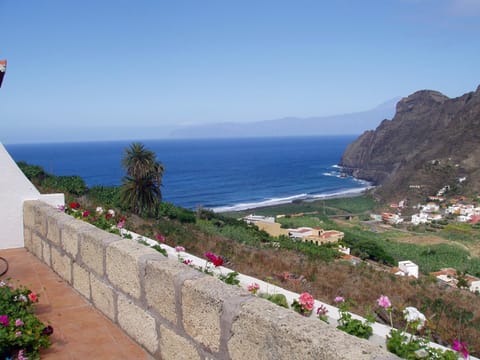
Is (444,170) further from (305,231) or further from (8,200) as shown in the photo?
(8,200)

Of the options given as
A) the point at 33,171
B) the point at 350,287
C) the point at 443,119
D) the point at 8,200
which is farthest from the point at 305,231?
the point at 443,119

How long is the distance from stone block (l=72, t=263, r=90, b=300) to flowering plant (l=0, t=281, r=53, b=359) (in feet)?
1.82

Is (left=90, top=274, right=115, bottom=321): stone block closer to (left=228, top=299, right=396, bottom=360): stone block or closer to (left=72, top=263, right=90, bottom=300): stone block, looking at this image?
(left=72, top=263, right=90, bottom=300): stone block

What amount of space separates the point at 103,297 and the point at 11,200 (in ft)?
9.51

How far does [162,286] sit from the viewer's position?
8.80 ft

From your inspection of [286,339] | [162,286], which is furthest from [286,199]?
[286,339]

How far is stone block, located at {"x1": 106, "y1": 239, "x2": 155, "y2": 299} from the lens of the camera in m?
2.95

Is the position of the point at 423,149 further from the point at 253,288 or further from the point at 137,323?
the point at 137,323

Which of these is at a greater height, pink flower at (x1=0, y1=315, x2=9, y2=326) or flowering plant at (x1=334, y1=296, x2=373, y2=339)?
flowering plant at (x1=334, y1=296, x2=373, y2=339)

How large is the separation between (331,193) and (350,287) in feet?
274

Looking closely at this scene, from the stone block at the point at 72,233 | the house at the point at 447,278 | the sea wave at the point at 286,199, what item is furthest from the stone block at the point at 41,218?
the sea wave at the point at 286,199

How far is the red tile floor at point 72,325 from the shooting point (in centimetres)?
289

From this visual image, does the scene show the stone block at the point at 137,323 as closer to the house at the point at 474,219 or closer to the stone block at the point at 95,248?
the stone block at the point at 95,248

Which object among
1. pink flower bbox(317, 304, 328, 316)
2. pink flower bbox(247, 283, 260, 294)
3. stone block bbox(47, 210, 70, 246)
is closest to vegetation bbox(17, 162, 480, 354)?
pink flower bbox(247, 283, 260, 294)
